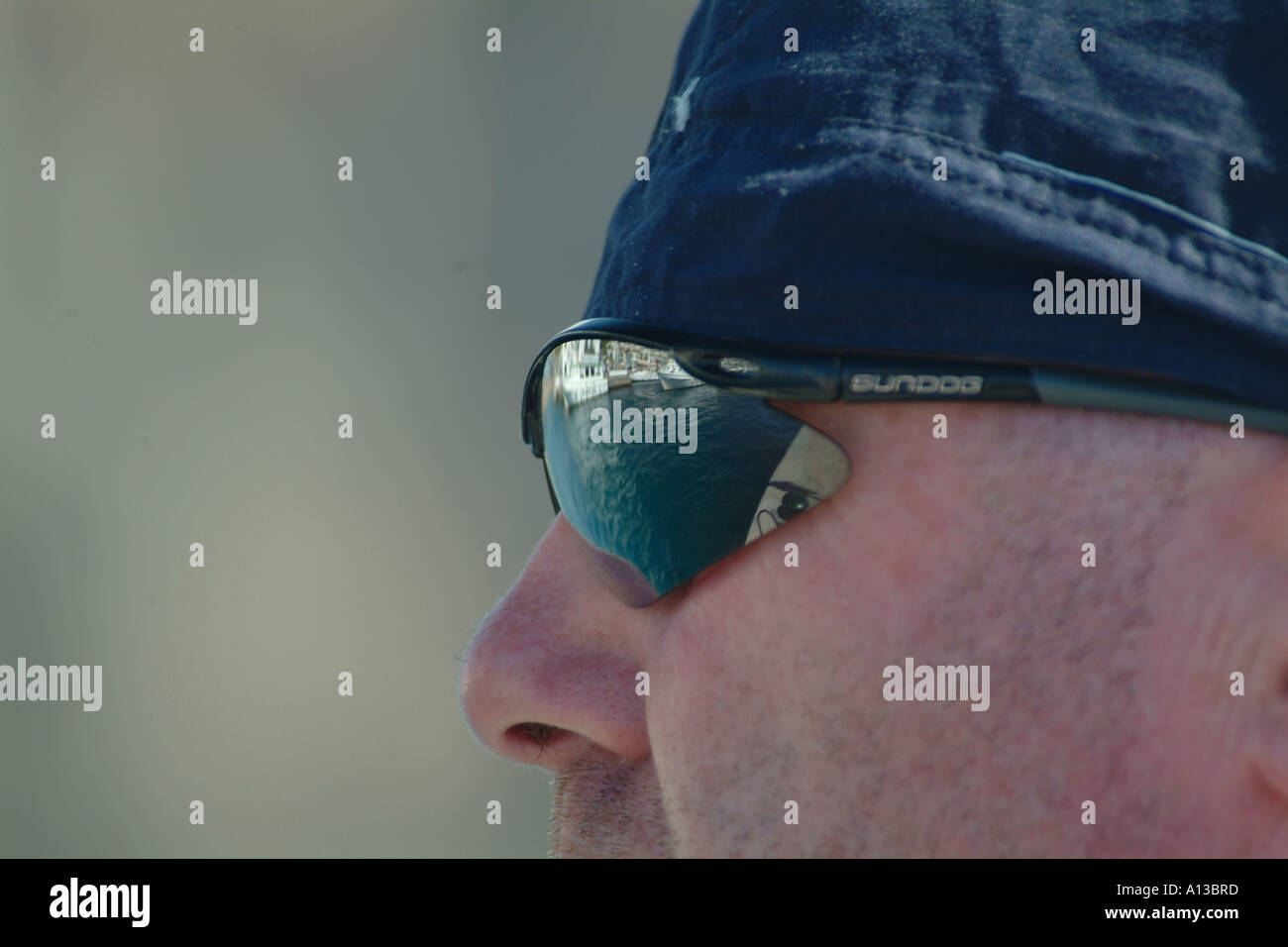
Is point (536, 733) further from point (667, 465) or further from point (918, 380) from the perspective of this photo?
point (918, 380)

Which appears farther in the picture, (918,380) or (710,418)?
(710,418)

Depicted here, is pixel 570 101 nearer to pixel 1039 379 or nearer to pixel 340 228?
pixel 340 228

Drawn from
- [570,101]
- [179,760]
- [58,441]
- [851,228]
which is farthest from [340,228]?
[851,228]

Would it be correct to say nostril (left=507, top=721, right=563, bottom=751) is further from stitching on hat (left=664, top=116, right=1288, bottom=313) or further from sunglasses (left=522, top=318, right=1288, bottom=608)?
stitching on hat (left=664, top=116, right=1288, bottom=313)

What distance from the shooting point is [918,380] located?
111cm

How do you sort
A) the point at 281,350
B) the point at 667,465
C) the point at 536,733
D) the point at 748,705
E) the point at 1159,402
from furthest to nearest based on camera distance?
the point at 281,350, the point at 536,733, the point at 667,465, the point at 748,705, the point at 1159,402

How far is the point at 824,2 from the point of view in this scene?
1.23 m

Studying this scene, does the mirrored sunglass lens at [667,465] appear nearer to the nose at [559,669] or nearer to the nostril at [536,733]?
the nose at [559,669]

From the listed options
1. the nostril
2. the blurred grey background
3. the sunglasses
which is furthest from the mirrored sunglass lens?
the blurred grey background

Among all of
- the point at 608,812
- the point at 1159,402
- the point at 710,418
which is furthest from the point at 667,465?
the point at 1159,402

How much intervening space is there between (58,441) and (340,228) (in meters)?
0.99

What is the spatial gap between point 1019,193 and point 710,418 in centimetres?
36

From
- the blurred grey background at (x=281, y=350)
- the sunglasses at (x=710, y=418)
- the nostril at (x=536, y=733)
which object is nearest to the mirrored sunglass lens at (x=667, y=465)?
the sunglasses at (x=710, y=418)

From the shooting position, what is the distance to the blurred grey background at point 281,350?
132 inches
